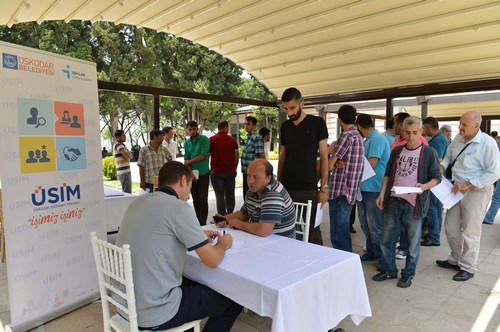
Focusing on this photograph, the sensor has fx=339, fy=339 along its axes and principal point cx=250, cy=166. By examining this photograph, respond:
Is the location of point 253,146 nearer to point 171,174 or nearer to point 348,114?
point 348,114

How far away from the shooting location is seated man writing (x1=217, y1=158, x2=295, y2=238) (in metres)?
2.32

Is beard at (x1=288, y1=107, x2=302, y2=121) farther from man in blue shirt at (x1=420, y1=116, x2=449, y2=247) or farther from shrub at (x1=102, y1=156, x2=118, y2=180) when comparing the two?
shrub at (x1=102, y1=156, x2=118, y2=180)

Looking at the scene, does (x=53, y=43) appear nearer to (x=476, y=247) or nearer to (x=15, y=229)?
(x=15, y=229)

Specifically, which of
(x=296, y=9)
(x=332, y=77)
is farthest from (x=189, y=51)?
(x=296, y=9)

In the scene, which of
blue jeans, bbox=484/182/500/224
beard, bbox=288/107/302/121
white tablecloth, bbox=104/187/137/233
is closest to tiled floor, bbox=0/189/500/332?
white tablecloth, bbox=104/187/137/233

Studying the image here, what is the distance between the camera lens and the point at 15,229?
248cm

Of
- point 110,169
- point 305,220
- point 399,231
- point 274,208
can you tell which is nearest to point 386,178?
point 399,231

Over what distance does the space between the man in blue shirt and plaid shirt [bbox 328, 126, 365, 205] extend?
191cm

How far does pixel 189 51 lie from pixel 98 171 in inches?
828

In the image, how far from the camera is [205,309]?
1833 millimetres

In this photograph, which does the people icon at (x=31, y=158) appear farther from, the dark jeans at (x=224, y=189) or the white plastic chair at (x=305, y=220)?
the dark jeans at (x=224, y=189)

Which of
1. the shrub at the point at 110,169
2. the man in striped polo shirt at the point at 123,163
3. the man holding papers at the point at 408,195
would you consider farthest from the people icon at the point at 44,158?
the shrub at the point at 110,169

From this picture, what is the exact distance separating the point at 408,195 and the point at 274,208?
151 centimetres

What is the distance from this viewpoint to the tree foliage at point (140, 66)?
54.3 feet
